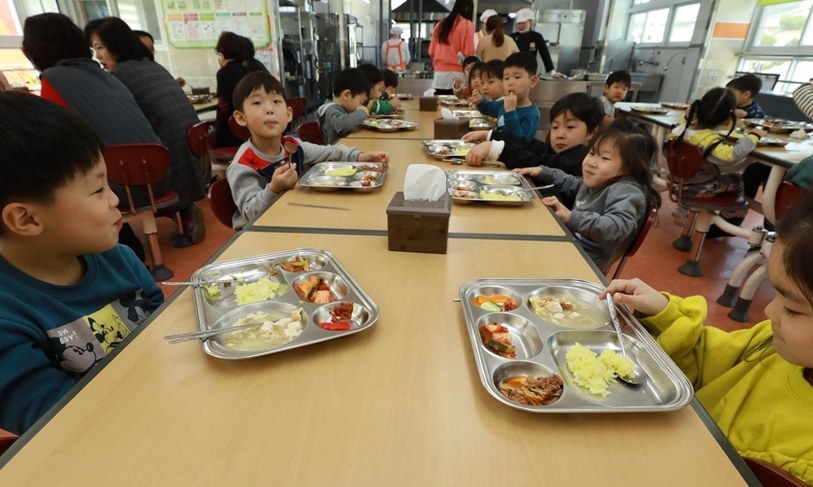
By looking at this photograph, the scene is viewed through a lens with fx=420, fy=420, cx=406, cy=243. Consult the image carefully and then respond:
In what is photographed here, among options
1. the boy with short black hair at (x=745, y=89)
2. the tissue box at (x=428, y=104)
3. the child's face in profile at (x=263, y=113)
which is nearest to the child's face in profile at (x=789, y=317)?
the child's face in profile at (x=263, y=113)

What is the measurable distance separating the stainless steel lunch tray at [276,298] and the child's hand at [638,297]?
1.77 feet

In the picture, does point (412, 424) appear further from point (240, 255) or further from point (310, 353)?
point (240, 255)

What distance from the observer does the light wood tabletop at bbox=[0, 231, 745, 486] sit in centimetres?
58

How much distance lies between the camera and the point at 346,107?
10.8 feet

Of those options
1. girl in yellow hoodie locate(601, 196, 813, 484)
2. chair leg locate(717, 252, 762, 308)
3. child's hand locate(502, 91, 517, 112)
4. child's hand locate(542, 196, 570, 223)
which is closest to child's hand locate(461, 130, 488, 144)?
child's hand locate(502, 91, 517, 112)

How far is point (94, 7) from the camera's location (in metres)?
5.18

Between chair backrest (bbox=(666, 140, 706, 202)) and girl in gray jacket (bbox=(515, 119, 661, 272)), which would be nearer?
girl in gray jacket (bbox=(515, 119, 661, 272))

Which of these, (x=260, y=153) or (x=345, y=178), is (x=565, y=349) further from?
(x=260, y=153)

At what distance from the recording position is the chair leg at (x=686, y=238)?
3133 millimetres

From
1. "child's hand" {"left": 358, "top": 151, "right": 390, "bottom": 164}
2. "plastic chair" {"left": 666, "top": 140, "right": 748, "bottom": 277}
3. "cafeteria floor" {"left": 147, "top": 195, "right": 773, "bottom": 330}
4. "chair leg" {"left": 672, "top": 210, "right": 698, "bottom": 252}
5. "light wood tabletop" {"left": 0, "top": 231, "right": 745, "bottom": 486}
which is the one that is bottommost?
"cafeteria floor" {"left": 147, "top": 195, "right": 773, "bottom": 330}

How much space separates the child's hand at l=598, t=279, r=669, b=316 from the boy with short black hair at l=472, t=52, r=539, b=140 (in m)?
2.05

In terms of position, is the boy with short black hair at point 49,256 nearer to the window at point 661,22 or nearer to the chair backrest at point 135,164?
the chair backrest at point 135,164

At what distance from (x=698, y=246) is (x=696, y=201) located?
30 cm

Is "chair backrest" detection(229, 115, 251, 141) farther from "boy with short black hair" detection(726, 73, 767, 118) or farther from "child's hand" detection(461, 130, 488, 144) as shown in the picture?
"boy with short black hair" detection(726, 73, 767, 118)
